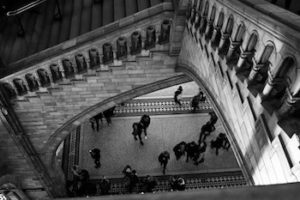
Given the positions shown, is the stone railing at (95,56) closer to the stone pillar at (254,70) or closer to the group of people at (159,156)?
the stone pillar at (254,70)

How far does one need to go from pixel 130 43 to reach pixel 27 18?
2.80 m

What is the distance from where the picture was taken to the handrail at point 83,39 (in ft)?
18.0

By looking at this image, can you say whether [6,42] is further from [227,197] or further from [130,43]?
[227,197]

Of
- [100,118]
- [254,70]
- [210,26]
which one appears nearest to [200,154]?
[100,118]

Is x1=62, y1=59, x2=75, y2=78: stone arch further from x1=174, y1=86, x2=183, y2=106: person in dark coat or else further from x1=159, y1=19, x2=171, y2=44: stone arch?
x1=174, y1=86, x2=183, y2=106: person in dark coat

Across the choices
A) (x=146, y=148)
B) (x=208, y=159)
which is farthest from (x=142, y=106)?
(x=208, y=159)

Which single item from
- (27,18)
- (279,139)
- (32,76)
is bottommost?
(279,139)

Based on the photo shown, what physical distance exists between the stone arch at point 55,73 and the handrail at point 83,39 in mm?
205

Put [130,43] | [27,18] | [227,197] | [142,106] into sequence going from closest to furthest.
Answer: [227,197], [130,43], [27,18], [142,106]

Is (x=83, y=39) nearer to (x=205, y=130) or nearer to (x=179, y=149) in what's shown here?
(x=179, y=149)

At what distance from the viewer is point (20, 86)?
244 inches

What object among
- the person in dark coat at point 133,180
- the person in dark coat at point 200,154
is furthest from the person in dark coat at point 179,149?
the person in dark coat at point 133,180

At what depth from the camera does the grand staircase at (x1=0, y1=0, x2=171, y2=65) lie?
6.42 m

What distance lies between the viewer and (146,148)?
9.76 meters
